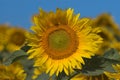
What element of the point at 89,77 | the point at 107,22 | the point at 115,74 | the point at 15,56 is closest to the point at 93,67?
the point at 89,77

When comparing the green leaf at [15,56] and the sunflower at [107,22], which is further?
the sunflower at [107,22]

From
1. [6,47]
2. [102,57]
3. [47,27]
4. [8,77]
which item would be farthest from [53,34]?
[6,47]

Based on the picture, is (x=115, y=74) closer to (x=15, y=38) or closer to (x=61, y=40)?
(x=61, y=40)

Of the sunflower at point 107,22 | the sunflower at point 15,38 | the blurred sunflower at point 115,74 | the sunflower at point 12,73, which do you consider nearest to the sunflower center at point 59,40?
→ the blurred sunflower at point 115,74

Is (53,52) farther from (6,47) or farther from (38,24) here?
(6,47)

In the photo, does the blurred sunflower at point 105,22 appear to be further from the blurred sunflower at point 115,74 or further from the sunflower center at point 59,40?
the blurred sunflower at point 115,74

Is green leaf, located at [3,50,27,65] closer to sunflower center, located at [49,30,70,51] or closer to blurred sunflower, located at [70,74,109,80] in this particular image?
sunflower center, located at [49,30,70,51]
